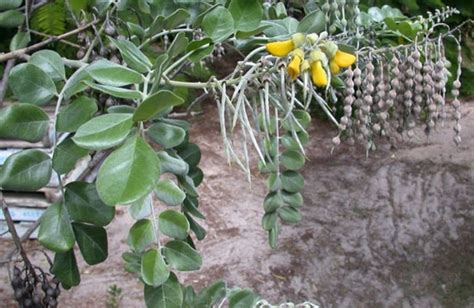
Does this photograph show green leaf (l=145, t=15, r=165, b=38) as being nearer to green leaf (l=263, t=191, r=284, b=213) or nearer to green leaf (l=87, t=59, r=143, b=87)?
green leaf (l=87, t=59, r=143, b=87)

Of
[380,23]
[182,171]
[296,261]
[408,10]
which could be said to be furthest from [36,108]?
[408,10]

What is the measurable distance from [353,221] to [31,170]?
2.18m

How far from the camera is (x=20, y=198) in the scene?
269 cm

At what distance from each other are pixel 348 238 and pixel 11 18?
6.03ft

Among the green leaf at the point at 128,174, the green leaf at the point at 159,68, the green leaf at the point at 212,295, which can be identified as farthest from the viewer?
the green leaf at the point at 212,295

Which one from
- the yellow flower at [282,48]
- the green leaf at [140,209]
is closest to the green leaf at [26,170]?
the green leaf at [140,209]

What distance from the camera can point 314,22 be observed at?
98 centimetres

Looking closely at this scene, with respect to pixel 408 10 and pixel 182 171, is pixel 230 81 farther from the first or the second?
pixel 408 10

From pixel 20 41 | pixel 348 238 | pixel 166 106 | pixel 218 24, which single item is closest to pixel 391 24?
pixel 218 24

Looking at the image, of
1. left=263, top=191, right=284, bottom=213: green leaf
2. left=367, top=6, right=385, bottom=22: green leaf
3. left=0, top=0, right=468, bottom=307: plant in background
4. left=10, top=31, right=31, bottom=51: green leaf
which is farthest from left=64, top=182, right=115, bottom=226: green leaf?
left=367, top=6, right=385, bottom=22: green leaf

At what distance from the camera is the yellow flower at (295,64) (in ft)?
2.28

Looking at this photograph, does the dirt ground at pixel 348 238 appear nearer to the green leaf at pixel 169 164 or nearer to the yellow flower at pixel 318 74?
the green leaf at pixel 169 164

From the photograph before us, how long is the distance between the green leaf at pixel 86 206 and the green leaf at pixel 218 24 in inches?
10.3

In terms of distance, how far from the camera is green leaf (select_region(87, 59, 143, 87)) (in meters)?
0.77
